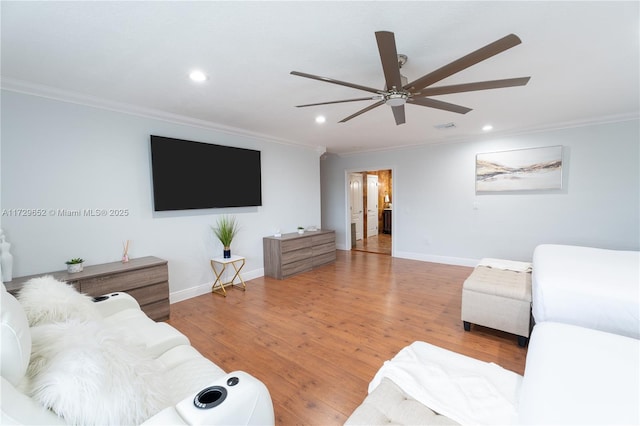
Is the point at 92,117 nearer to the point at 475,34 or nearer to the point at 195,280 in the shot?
the point at 195,280

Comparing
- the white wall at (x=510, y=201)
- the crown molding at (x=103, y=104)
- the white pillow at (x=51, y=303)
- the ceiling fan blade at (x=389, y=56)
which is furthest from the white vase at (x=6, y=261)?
the white wall at (x=510, y=201)

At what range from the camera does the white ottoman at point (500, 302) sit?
8.04 ft

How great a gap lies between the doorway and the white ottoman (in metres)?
3.71

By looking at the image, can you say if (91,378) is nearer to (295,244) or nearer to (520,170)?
(295,244)

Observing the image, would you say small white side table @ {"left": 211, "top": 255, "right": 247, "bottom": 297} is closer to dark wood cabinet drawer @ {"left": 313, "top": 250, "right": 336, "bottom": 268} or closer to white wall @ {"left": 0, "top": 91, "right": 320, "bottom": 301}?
white wall @ {"left": 0, "top": 91, "right": 320, "bottom": 301}

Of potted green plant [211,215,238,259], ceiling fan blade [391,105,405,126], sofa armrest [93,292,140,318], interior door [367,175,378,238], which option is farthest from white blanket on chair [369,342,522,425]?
interior door [367,175,378,238]

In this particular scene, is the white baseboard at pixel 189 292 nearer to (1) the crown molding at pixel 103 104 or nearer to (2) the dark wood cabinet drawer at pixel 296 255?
(2) the dark wood cabinet drawer at pixel 296 255

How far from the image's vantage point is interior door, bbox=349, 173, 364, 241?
746 centimetres

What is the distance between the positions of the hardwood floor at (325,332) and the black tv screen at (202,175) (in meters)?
1.36

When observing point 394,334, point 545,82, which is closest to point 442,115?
point 545,82

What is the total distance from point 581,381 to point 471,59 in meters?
1.67

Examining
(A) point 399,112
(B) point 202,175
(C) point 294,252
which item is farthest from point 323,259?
(A) point 399,112

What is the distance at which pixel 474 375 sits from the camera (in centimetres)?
139

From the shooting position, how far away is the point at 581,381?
111 cm
